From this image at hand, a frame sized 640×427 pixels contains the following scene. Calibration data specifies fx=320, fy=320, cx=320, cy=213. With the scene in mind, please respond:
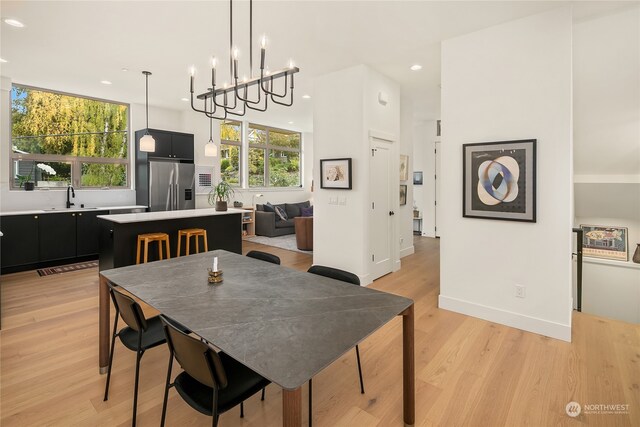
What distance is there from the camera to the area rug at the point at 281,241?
7.11 meters

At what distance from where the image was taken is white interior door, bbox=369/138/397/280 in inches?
183

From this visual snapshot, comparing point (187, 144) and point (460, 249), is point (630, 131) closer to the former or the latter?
point (460, 249)

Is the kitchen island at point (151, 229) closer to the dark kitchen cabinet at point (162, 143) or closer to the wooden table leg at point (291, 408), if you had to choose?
the dark kitchen cabinet at point (162, 143)

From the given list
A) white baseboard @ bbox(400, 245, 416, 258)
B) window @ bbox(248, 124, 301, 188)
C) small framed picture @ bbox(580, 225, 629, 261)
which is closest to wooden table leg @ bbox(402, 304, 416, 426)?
small framed picture @ bbox(580, 225, 629, 261)

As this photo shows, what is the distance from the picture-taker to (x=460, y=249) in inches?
141

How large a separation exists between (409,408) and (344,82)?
3.97 metres

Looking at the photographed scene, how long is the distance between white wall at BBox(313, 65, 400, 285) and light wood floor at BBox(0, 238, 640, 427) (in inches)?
56.4

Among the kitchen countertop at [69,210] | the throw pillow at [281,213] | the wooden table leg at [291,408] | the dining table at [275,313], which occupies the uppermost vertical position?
the kitchen countertop at [69,210]

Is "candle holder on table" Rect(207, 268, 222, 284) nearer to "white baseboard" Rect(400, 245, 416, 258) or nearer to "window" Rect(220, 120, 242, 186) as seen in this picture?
"white baseboard" Rect(400, 245, 416, 258)

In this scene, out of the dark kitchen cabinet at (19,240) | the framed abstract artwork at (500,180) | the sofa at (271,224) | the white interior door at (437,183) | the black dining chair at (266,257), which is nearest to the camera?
the black dining chair at (266,257)

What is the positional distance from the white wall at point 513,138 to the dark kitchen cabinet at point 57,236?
590 centimetres

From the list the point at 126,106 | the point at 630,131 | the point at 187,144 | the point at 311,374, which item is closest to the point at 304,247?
the point at 187,144

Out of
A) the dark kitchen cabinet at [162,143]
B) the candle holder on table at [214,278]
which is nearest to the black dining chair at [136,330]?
the candle holder on table at [214,278]

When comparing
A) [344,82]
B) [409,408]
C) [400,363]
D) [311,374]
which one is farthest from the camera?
[344,82]
